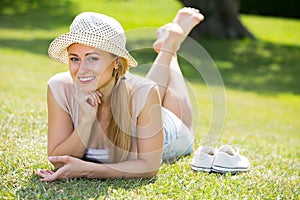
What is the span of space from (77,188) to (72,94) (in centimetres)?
64

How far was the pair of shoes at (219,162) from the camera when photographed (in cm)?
406

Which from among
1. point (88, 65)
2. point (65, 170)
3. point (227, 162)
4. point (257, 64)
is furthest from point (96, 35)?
point (257, 64)

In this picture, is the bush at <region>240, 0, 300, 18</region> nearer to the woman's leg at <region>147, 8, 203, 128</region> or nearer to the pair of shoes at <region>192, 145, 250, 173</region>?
the woman's leg at <region>147, 8, 203, 128</region>

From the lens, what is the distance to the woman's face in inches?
132

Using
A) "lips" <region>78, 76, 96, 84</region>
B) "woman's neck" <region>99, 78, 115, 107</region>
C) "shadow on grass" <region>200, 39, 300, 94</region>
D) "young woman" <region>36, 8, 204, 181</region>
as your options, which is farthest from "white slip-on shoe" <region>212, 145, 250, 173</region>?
"shadow on grass" <region>200, 39, 300, 94</region>

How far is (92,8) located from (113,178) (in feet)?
66.6

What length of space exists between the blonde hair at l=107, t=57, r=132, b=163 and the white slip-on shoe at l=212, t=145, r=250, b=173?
77cm

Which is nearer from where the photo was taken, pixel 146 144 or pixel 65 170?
pixel 65 170

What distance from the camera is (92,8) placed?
23.3 meters

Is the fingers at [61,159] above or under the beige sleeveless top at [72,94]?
under

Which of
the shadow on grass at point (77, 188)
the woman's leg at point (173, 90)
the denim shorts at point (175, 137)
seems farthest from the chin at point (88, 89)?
the woman's leg at point (173, 90)

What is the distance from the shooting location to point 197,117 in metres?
6.82

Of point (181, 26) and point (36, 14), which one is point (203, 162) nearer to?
point (181, 26)

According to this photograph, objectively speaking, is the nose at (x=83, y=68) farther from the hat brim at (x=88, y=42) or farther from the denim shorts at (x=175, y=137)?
the denim shorts at (x=175, y=137)
